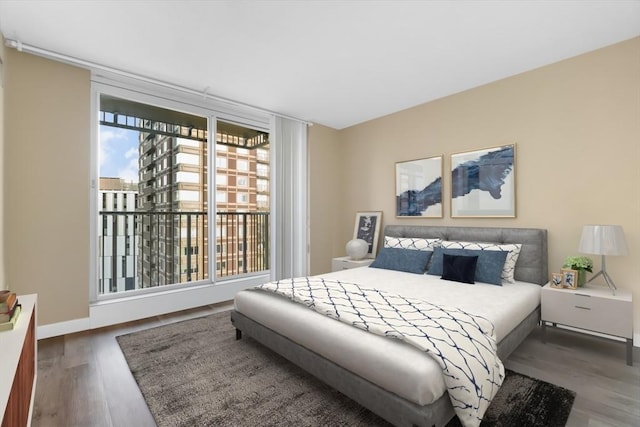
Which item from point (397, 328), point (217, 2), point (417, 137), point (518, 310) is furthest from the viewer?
point (417, 137)

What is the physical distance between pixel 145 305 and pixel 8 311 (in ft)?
6.17

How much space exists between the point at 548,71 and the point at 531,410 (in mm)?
3049

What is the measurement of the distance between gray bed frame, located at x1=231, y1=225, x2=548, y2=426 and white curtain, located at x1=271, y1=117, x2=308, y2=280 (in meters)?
1.34

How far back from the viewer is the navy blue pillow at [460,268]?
2.88 m

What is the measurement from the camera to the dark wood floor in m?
1.71

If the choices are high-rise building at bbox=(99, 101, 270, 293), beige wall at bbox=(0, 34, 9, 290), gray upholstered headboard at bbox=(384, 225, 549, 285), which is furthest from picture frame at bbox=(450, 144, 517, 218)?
beige wall at bbox=(0, 34, 9, 290)

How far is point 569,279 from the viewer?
2.63 metres

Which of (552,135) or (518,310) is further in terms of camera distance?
(552,135)

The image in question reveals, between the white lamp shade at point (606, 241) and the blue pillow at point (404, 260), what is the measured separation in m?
1.40

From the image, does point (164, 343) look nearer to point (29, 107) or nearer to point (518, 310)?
point (29, 107)

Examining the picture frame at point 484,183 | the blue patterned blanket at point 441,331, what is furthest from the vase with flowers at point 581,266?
the blue patterned blanket at point 441,331

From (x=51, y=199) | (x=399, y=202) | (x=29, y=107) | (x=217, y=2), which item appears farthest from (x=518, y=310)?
(x=29, y=107)

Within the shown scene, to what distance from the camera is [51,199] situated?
2.82m

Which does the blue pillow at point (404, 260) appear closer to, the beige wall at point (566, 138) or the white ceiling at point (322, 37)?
the beige wall at point (566, 138)
